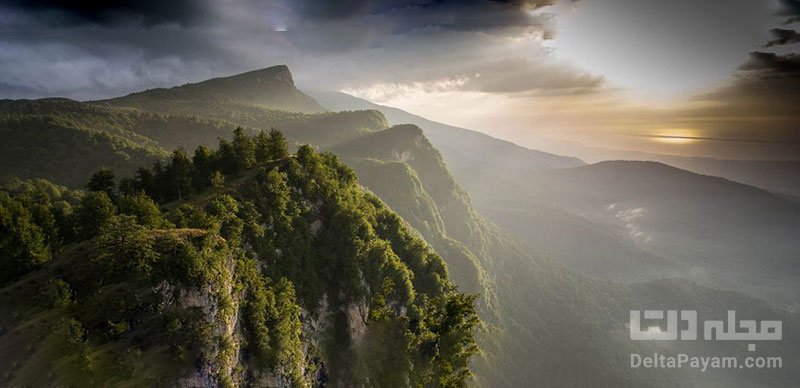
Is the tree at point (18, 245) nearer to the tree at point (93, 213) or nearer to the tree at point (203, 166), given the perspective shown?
the tree at point (93, 213)

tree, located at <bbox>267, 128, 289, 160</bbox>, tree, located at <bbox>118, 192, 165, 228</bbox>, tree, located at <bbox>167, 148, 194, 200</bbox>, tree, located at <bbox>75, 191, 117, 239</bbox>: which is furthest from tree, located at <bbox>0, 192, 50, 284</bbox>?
tree, located at <bbox>267, 128, 289, 160</bbox>

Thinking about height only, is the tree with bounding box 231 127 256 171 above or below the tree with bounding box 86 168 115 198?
above

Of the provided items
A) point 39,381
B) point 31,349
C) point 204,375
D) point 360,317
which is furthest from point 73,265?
point 360,317

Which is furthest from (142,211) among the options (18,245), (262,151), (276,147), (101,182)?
(276,147)

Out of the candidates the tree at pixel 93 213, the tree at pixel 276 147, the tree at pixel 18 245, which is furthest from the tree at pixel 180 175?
the tree at pixel 18 245

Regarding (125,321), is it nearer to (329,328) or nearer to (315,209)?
(329,328)

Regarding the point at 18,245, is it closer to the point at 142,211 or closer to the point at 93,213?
the point at 93,213

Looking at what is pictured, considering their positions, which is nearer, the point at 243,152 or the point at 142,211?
the point at 142,211

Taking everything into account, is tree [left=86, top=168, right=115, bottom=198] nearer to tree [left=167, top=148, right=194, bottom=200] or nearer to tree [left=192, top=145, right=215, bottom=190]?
tree [left=167, top=148, right=194, bottom=200]
